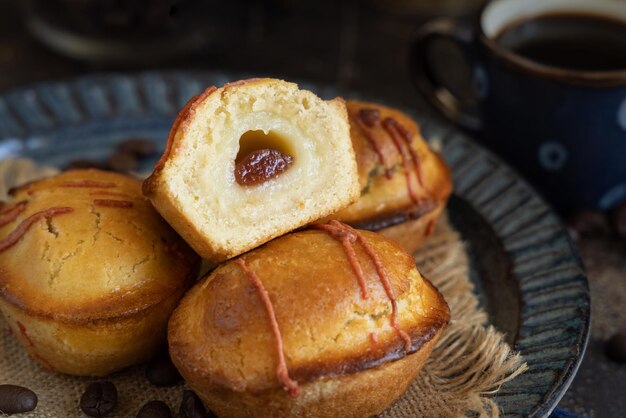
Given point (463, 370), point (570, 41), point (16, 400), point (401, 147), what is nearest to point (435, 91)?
point (570, 41)

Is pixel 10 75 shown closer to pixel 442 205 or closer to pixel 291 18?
pixel 291 18

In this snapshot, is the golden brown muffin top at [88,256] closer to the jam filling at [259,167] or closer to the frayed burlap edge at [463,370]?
the jam filling at [259,167]

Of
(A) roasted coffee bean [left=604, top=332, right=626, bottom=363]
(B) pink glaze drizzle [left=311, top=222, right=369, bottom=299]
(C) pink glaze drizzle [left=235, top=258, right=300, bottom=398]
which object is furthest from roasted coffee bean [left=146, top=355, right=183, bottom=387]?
(A) roasted coffee bean [left=604, top=332, right=626, bottom=363]

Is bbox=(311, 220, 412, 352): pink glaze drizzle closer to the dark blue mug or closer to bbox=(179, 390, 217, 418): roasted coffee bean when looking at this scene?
bbox=(179, 390, 217, 418): roasted coffee bean

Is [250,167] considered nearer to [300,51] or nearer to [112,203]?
[112,203]

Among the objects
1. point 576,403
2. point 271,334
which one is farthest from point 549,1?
point 271,334
